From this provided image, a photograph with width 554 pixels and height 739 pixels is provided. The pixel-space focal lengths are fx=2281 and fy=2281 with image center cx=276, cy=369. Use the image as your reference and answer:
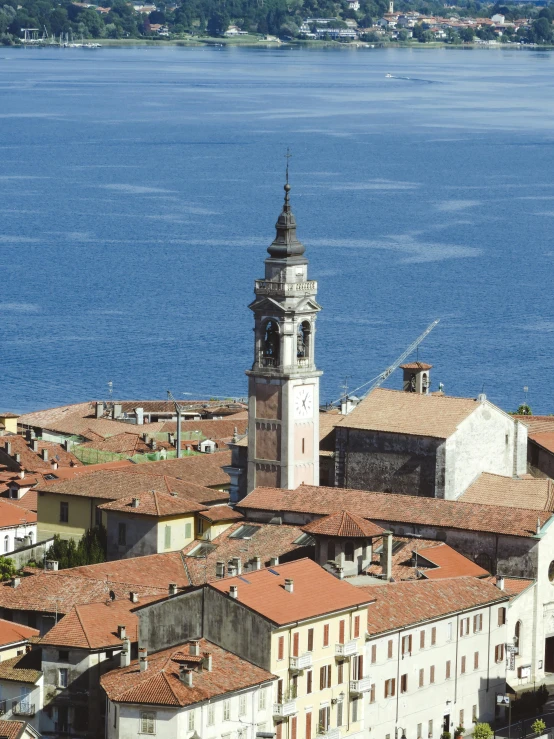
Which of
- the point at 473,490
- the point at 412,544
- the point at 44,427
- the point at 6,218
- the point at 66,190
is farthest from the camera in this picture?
the point at 66,190

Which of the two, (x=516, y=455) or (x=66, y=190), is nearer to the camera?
(x=516, y=455)

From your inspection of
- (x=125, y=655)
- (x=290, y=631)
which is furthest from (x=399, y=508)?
(x=125, y=655)

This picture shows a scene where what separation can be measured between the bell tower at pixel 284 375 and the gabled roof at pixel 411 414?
5.61 feet

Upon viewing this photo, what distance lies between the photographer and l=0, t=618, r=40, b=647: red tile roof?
54.5 meters

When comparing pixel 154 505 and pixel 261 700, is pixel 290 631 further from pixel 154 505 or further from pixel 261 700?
pixel 154 505

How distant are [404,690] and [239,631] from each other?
6.22 metres

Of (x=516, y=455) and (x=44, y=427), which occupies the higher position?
(x=516, y=455)

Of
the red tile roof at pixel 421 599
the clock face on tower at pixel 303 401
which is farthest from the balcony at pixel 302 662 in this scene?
the clock face on tower at pixel 303 401

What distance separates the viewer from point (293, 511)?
213 ft

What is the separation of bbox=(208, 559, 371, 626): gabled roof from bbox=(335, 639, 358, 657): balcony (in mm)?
885

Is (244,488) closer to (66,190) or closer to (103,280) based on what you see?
(103,280)

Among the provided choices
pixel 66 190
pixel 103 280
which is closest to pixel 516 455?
pixel 103 280

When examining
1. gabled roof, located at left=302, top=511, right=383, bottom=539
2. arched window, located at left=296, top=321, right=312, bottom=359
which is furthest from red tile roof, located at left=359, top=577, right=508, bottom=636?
arched window, located at left=296, top=321, right=312, bottom=359

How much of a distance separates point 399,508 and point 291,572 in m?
11.6
